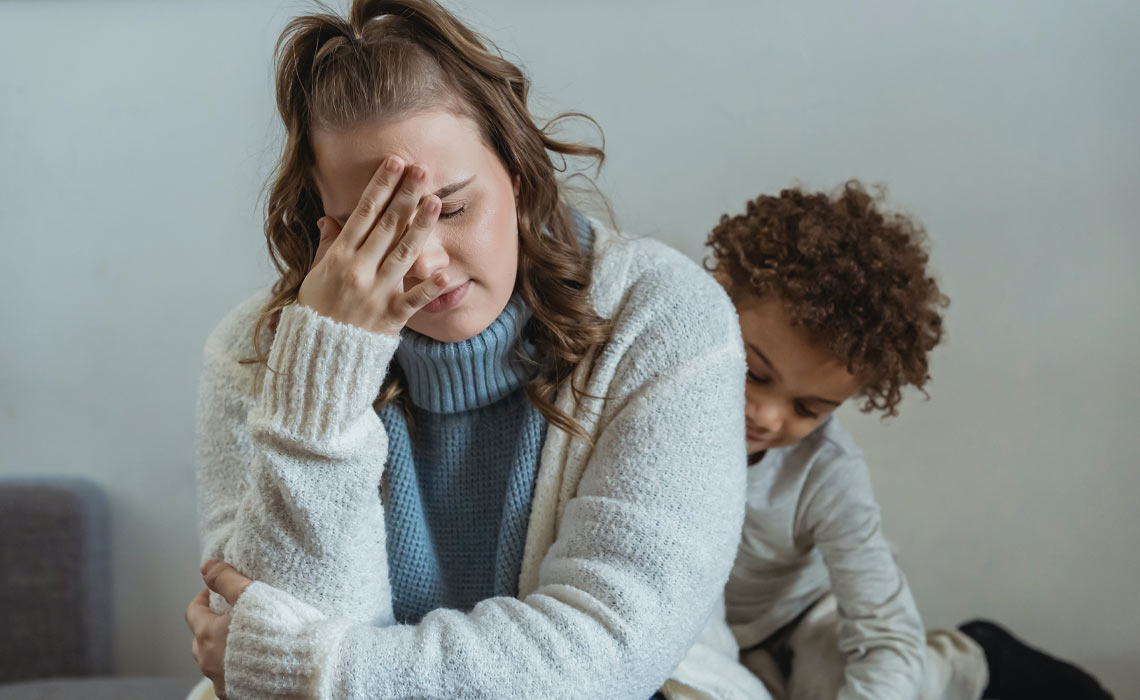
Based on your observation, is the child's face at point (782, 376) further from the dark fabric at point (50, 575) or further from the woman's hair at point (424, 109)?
the dark fabric at point (50, 575)

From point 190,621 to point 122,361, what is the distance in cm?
62

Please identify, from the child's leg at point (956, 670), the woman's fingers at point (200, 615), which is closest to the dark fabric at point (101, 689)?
the woman's fingers at point (200, 615)

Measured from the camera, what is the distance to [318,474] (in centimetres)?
91

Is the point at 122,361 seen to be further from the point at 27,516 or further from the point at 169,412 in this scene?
the point at 27,516

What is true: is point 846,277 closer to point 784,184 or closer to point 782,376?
point 782,376

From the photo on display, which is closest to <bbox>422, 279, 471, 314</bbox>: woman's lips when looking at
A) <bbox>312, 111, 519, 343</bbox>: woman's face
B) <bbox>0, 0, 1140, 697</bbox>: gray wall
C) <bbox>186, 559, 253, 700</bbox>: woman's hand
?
<bbox>312, 111, 519, 343</bbox>: woman's face

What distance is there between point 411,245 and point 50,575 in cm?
101

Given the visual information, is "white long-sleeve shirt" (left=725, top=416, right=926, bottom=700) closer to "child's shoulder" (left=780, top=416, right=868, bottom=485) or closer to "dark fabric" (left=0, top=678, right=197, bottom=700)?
"child's shoulder" (left=780, top=416, right=868, bottom=485)

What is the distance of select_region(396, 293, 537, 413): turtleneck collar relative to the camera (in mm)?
979

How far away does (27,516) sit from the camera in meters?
1.47

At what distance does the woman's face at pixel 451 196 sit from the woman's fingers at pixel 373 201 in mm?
20

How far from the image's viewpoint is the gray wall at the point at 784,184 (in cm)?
129

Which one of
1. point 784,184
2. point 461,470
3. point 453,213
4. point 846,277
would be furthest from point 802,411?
point 453,213

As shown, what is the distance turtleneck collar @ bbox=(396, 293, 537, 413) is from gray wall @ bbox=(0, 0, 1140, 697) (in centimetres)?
37
